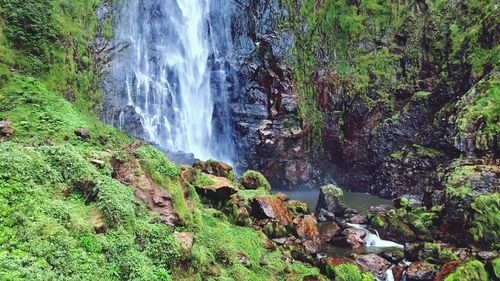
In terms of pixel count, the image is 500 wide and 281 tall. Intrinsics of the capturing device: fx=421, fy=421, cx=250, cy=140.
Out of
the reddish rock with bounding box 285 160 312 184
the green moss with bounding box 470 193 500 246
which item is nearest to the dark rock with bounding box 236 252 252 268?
the green moss with bounding box 470 193 500 246

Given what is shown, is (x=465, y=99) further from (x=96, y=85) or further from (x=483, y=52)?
(x=96, y=85)

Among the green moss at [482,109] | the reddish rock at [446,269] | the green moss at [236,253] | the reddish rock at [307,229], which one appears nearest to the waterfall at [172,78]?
the reddish rock at [307,229]

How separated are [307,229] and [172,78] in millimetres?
24994

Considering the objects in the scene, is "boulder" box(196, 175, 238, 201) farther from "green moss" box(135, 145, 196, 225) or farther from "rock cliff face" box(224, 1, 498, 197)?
"rock cliff face" box(224, 1, 498, 197)

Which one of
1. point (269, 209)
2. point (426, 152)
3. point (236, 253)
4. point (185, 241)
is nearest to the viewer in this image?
point (185, 241)

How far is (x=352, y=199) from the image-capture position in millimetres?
39531

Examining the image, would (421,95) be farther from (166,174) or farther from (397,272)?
(166,174)

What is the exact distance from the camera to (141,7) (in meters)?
41.7

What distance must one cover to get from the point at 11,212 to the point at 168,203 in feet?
18.7

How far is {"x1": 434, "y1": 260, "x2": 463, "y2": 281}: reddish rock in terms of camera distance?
17.9 meters

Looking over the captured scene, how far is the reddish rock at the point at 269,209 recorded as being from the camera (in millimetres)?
21516

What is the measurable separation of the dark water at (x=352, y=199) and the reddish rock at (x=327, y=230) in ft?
25.3

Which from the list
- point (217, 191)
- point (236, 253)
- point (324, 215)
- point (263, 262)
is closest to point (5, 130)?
point (217, 191)

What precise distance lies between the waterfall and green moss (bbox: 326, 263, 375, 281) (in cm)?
2446
